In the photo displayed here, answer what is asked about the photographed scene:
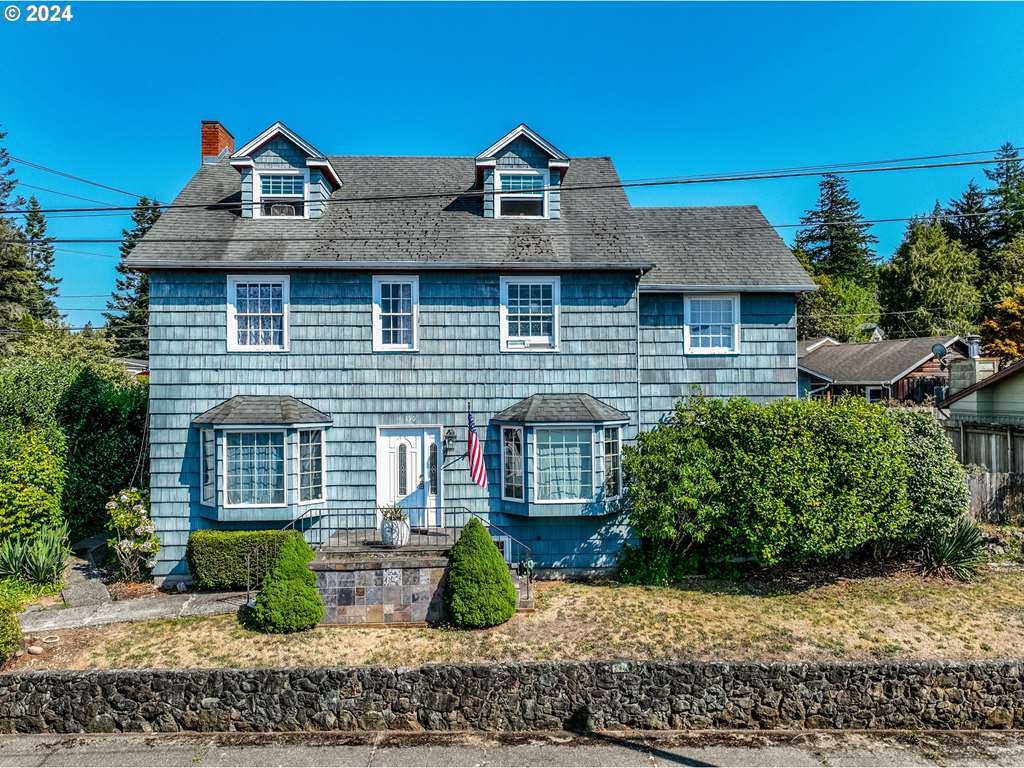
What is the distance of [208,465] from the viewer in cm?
1209

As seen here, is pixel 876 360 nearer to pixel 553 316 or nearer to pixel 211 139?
pixel 553 316

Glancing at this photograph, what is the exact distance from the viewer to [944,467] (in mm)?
11484

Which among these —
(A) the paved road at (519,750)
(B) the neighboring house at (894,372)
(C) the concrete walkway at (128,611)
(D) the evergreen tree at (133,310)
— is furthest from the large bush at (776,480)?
(D) the evergreen tree at (133,310)

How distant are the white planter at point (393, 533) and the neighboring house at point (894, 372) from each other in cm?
2505

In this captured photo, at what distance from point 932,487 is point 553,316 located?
8622mm

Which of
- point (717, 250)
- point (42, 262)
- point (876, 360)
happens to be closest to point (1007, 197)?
point (876, 360)

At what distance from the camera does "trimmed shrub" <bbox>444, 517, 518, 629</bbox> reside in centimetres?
995

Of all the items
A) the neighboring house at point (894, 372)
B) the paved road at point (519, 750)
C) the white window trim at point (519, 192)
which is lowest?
the paved road at point (519, 750)

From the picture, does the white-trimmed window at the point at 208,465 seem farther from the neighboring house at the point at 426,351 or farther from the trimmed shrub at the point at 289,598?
the trimmed shrub at the point at 289,598

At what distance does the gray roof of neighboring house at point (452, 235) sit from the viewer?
41.1 feet

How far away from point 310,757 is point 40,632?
5.84m

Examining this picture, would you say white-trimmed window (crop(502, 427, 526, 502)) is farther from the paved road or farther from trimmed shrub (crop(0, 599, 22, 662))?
trimmed shrub (crop(0, 599, 22, 662))

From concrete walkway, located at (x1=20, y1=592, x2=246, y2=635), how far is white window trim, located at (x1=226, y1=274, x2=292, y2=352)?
524 centimetres

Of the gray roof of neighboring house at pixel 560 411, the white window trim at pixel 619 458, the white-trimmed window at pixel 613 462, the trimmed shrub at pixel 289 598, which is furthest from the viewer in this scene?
the white-trimmed window at pixel 613 462
